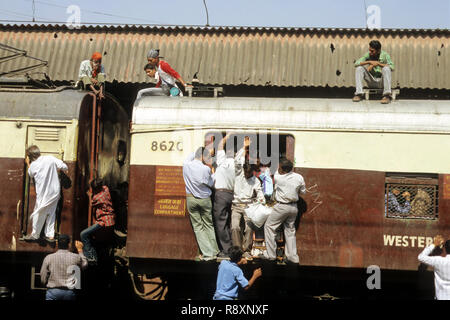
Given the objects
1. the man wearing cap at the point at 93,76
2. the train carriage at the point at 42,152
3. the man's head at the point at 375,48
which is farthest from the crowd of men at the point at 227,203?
the man's head at the point at 375,48

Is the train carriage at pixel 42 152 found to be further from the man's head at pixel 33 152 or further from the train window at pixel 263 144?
the train window at pixel 263 144

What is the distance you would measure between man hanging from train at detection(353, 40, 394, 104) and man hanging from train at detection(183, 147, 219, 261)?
2.74 meters

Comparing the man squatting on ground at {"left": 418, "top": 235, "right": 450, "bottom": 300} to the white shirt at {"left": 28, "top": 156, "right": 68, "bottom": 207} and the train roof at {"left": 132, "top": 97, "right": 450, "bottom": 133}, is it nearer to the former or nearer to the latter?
the train roof at {"left": 132, "top": 97, "right": 450, "bottom": 133}

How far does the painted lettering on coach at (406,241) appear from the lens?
27.6ft

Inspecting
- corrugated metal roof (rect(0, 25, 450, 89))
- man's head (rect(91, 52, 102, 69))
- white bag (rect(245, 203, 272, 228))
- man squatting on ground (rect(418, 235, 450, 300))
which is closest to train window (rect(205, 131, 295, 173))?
white bag (rect(245, 203, 272, 228))

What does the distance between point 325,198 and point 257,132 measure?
4.66 ft

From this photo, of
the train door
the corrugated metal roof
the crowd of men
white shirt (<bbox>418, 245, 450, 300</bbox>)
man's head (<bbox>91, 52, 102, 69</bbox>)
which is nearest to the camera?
white shirt (<bbox>418, 245, 450, 300</bbox>)

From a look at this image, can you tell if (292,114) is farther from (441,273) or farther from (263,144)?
(441,273)

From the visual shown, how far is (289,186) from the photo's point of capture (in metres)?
8.40

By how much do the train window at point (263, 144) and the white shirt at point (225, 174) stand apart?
0.96ft

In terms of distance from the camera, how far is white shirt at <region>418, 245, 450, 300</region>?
7.96m

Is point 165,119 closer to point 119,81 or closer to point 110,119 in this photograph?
point 110,119

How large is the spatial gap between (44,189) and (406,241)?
17.8ft

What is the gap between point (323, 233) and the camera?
28.2ft
